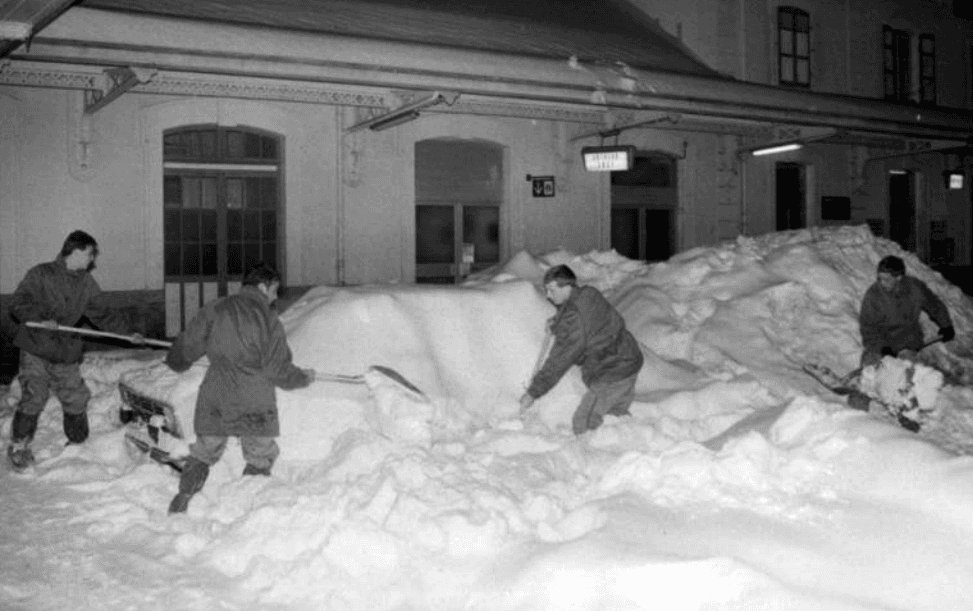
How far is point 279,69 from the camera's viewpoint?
9.26m

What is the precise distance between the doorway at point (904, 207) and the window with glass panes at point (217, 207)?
1451 centimetres

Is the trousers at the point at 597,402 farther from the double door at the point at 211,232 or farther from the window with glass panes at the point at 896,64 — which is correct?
the window with glass panes at the point at 896,64

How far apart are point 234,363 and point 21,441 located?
92.2 inches

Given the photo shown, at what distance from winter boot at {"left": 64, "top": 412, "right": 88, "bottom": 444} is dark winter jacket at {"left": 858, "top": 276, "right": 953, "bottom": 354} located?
7.02m

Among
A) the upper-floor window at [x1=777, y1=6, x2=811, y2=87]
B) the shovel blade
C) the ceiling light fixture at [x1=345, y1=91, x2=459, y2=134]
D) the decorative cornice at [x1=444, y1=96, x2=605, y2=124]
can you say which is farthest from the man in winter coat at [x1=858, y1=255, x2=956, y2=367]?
the upper-floor window at [x1=777, y1=6, x2=811, y2=87]

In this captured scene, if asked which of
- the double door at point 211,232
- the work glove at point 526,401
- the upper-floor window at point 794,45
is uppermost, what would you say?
the upper-floor window at point 794,45

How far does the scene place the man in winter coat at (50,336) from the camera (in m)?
6.67

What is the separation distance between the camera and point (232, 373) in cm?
564

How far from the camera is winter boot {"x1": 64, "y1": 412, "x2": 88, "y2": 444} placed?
7.04m

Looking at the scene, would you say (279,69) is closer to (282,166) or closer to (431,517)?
(282,166)

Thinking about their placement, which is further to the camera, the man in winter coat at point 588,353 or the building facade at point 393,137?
the building facade at point 393,137

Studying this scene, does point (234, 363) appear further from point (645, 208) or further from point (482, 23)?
point (645, 208)

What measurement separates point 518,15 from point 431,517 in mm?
11254

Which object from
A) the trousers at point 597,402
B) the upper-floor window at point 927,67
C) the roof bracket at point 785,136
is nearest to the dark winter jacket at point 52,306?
the trousers at point 597,402
